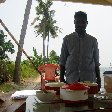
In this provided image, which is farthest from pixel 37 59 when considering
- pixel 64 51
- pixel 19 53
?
pixel 64 51

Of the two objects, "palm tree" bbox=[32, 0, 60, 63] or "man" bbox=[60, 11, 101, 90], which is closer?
"man" bbox=[60, 11, 101, 90]

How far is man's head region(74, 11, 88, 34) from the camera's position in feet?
10.2

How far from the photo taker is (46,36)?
123ft

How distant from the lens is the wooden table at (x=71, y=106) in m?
1.90

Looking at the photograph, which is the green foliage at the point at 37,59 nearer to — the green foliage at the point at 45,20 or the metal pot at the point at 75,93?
the green foliage at the point at 45,20

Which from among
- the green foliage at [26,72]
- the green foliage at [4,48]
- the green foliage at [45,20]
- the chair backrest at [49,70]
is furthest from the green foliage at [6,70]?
the green foliage at [45,20]

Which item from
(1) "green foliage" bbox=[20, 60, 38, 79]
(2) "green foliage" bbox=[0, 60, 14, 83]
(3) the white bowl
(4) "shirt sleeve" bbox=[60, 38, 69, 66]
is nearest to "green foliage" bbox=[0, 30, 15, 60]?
(2) "green foliage" bbox=[0, 60, 14, 83]

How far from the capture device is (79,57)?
320 cm

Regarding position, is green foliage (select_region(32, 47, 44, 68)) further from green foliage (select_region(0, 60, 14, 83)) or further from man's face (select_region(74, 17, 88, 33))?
man's face (select_region(74, 17, 88, 33))

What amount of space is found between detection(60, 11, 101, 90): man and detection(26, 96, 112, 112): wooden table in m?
0.99

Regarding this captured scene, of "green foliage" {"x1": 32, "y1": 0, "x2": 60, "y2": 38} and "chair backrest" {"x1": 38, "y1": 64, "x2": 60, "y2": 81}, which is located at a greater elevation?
"green foliage" {"x1": 32, "y1": 0, "x2": 60, "y2": 38}

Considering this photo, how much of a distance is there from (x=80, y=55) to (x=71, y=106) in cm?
125

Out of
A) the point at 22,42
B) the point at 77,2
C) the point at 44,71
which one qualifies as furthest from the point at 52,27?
the point at 77,2

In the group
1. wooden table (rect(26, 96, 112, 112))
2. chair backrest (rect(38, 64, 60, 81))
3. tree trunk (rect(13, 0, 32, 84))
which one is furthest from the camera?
tree trunk (rect(13, 0, 32, 84))
